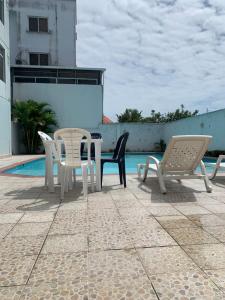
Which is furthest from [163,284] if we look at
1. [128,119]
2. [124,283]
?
[128,119]

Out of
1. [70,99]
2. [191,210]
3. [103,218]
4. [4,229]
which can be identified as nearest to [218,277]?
[103,218]

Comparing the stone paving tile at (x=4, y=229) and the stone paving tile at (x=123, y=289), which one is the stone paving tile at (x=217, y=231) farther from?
the stone paving tile at (x=4, y=229)

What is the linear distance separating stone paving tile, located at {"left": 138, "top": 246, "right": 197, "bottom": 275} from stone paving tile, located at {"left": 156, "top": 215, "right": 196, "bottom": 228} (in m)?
0.55

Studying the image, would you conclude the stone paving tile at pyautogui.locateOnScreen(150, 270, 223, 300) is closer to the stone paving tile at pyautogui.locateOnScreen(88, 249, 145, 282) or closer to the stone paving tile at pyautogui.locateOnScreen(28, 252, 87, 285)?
the stone paving tile at pyautogui.locateOnScreen(88, 249, 145, 282)

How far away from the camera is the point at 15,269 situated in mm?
1816

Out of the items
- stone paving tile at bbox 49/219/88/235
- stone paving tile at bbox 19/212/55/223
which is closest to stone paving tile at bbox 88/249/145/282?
stone paving tile at bbox 49/219/88/235

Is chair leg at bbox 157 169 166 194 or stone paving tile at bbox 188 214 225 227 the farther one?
chair leg at bbox 157 169 166 194

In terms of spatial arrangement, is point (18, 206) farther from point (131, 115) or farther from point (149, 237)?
point (131, 115)

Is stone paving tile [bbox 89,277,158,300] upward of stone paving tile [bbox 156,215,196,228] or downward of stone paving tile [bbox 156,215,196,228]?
downward

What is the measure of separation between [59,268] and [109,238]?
0.64 m

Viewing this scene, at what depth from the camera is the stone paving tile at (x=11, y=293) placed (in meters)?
1.51

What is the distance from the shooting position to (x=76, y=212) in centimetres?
320

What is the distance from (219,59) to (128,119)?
2209cm

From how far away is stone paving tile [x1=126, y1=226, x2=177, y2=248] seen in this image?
2246 millimetres
